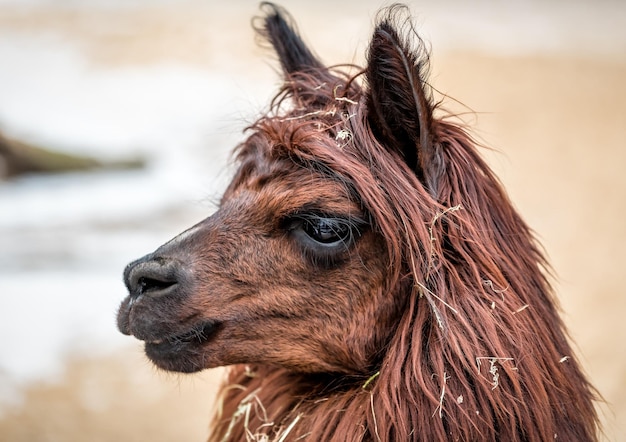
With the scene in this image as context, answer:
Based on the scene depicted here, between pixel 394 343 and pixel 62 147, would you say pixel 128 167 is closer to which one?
pixel 62 147

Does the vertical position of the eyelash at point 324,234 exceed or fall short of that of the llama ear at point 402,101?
it falls short

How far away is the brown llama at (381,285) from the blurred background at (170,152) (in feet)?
1.63

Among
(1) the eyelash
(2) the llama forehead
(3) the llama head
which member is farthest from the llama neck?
(2) the llama forehead

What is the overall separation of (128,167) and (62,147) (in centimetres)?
81

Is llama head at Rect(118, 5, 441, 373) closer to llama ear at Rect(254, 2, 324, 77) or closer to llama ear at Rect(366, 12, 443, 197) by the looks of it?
llama ear at Rect(366, 12, 443, 197)

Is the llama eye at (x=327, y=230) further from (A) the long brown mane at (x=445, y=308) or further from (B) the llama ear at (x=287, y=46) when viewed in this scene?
(B) the llama ear at (x=287, y=46)

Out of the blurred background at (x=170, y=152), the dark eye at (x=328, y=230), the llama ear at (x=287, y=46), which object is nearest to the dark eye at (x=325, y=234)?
the dark eye at (x=328, y=230)

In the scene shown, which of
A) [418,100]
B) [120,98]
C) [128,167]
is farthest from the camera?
[120,98]

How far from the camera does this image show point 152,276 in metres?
2.33

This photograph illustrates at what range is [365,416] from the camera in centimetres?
239

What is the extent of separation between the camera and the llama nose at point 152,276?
2330 millimetres

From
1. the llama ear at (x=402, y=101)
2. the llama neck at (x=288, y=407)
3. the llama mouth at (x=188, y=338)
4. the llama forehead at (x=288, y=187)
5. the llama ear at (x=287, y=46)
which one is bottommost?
the llama neck at (x=288, y=407)

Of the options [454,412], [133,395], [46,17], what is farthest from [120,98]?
[454,412]

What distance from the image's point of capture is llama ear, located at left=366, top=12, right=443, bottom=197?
7.29 feet
